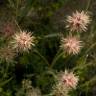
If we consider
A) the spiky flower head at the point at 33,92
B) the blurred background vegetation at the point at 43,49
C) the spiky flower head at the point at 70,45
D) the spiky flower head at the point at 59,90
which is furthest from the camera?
the blurred background vegetation at the point at 43,49

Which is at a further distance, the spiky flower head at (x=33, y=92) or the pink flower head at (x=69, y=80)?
the spiky flower head at (x=33, y=92)

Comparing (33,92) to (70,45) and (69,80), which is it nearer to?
(69,80)

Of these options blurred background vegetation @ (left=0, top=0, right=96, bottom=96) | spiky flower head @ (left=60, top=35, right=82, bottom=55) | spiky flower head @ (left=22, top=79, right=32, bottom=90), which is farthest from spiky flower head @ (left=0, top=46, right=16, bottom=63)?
spiky flower head @ (left=60, top=35, right=82, bottom=55)

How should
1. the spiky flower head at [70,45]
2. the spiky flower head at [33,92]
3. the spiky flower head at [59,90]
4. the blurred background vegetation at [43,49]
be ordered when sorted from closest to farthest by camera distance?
1. the spiky flower head at [70,45]
2. the spiky flower head at [59,90]
3. the spiky flower head at [33,92]
4. the blurred background vegetation at [43,49]

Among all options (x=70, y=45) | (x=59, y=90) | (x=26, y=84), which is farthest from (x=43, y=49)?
(x=70, y=45)

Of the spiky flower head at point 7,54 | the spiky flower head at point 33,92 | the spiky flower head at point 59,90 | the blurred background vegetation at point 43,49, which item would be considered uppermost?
the blurred background vegetation at point 43,49

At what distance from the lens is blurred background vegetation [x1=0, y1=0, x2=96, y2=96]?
6.16 ft

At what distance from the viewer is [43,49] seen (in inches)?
80.8

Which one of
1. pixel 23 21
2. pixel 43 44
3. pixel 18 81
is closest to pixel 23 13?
pixel 23 21

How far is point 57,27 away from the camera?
2205mm

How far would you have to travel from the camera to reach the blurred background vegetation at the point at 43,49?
1877 millimetres

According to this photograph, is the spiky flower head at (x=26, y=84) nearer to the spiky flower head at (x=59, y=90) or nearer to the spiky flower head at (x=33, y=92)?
the spiky flower head at (x=33, y=92)

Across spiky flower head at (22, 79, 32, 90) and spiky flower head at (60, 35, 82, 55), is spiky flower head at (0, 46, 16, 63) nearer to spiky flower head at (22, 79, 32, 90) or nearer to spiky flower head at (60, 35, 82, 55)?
spiky flower head at (22, 79, 32, 90)

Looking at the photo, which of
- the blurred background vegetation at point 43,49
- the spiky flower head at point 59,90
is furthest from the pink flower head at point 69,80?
the blurred background vegetation at point 43,49
